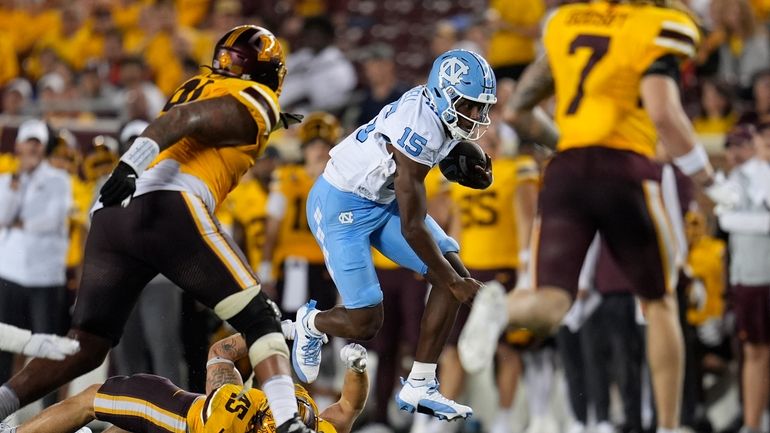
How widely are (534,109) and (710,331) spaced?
3.54m

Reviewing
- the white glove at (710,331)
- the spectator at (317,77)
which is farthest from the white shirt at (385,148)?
the spectator at (317,77)

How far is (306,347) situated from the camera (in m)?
6.49

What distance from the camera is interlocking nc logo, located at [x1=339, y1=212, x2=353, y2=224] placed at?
6191mm

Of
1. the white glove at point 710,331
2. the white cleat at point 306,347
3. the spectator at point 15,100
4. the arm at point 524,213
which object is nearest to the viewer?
the white cleat at point 306,347

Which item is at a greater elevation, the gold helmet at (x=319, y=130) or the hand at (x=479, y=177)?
the hand at (x=479, y=177)

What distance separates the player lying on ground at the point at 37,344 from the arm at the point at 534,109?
8.15 ft

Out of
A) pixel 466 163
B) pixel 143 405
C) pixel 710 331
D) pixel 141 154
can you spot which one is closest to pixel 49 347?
pixel 143 405

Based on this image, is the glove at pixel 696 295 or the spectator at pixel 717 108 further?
the spectator at pixel 717 108

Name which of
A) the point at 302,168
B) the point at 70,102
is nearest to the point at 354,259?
the point at 302,168

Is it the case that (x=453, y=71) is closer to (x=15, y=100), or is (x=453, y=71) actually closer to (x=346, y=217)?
(x=346, y=217)

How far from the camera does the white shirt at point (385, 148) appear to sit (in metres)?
5.89

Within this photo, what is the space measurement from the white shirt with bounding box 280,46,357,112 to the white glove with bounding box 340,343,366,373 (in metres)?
6.32

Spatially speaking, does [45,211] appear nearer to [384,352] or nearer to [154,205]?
[384,352]

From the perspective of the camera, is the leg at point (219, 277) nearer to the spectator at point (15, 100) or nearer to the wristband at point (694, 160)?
the wristband at point (694, 160)
